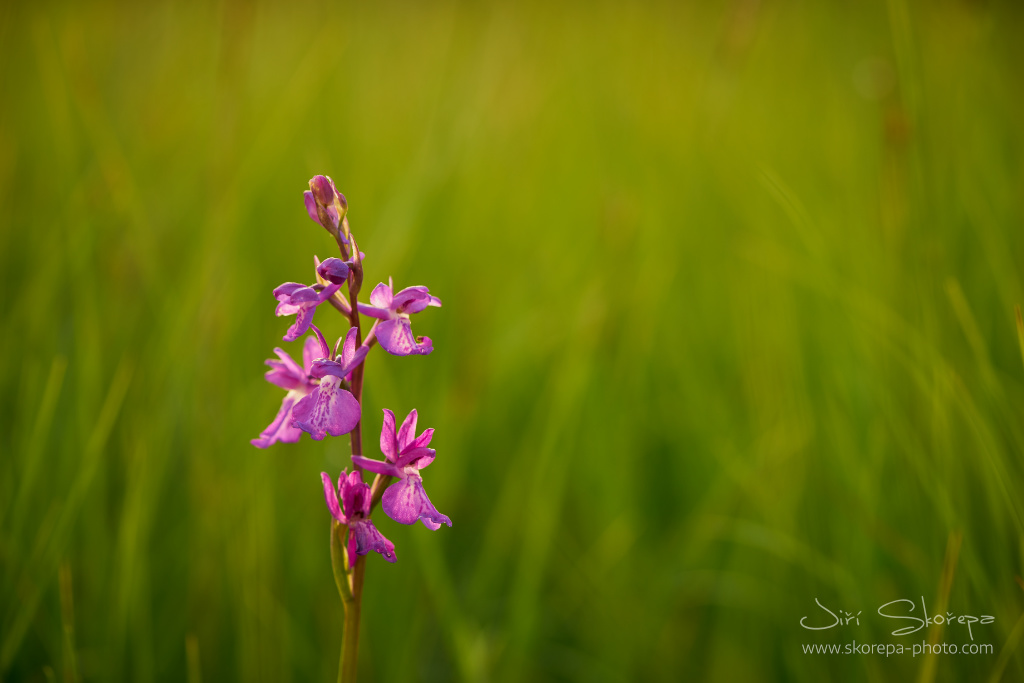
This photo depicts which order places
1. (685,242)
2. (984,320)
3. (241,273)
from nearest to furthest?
(984,320), (241,273), (685,242)

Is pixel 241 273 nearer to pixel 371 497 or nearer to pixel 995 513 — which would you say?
pixel 371 497

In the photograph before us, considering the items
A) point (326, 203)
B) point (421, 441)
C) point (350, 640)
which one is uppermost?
point (326, 203)

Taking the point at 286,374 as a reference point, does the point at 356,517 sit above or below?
below

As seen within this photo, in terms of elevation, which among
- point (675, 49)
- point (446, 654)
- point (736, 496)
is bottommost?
point (446, 654)

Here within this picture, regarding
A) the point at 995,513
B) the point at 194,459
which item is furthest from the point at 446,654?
the point at 995,513

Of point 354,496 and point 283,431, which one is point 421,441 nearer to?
point 354,496

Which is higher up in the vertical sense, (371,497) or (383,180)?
(383,180)
